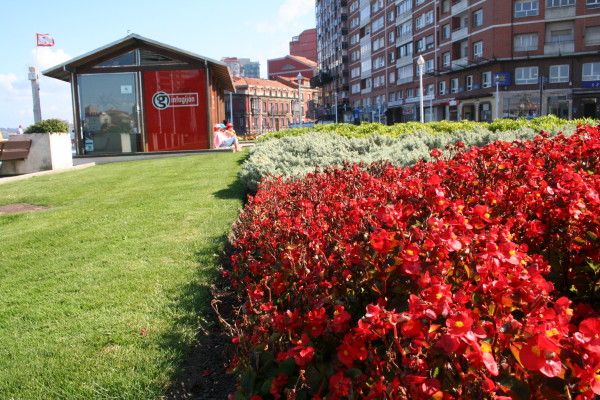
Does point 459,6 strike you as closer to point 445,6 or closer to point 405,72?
point 445,6

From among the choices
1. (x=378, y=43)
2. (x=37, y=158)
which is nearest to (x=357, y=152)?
(x=37, y=158)

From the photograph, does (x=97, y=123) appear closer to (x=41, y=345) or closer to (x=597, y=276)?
(x=41, y=345)

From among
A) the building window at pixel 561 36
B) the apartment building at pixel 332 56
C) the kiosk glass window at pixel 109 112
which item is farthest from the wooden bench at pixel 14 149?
the apartment building at pixel 332 56

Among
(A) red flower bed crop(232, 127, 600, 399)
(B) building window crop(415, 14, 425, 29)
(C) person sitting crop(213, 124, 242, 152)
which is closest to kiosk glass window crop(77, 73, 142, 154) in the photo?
(C) person sitting crop(213, 124, 242, 152)

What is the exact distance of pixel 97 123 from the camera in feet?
68.4

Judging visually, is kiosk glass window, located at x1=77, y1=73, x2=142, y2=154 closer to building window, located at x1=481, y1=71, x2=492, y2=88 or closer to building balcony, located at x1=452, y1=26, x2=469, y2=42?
building window, located at x1=481, y1=71, x2=492, y2=88

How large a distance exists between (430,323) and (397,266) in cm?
A: 50

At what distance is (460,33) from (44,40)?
38226 millimetres

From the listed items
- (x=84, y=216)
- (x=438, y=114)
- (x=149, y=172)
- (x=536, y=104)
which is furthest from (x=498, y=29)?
(x=84, y=216)

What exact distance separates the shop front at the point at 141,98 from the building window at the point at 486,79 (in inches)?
1305

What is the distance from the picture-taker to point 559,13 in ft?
→ 142

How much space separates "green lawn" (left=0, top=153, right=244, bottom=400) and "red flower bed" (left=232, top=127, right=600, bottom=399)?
871 mm

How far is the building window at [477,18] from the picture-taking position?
47003 millimetres

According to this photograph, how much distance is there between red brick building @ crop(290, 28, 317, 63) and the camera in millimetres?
155375
